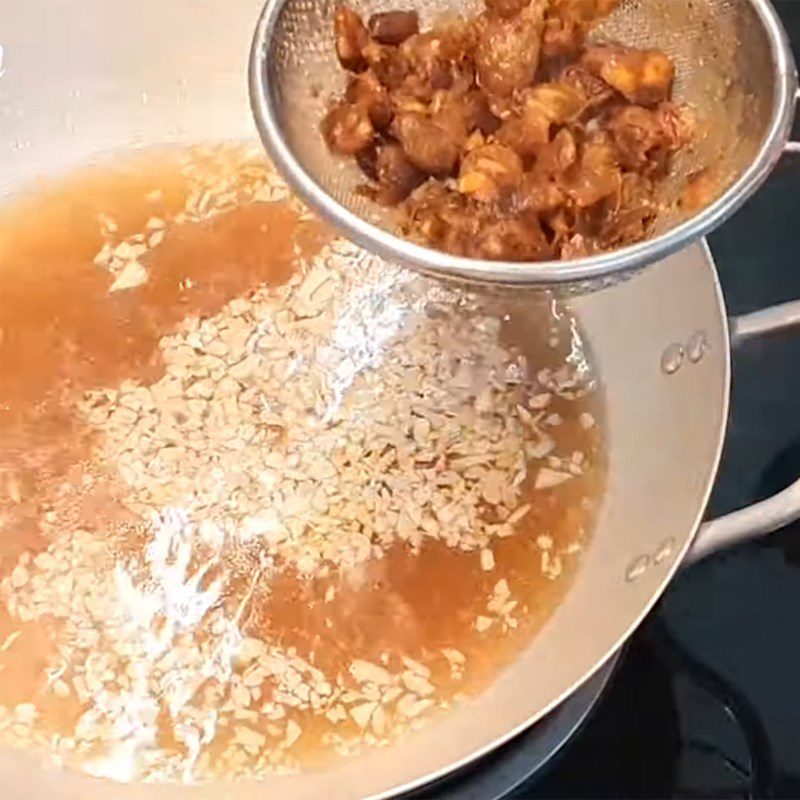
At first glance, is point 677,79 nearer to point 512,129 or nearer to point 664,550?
point 512,129

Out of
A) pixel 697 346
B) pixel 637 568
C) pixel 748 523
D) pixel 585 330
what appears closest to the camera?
pixel 748 523

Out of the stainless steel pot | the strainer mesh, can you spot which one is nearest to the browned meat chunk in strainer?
the strainer mesh

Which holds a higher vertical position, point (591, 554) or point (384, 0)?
point (384, 0)

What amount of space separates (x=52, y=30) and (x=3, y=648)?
746 mm

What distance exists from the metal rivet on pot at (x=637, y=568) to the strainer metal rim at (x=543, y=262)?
0.26 m

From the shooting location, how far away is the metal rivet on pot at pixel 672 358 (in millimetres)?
1316

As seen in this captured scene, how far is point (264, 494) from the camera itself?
1.29 meters

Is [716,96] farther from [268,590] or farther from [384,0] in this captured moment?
[268,590]

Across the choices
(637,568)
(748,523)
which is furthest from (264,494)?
(748,523)

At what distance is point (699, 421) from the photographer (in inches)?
48.0

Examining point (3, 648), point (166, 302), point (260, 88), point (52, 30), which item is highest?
point (260, 88)

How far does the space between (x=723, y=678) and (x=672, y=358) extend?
0.32 m

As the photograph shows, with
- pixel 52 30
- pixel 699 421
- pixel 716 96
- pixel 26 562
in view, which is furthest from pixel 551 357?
pixel 52 30

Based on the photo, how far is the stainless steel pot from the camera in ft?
3.65
